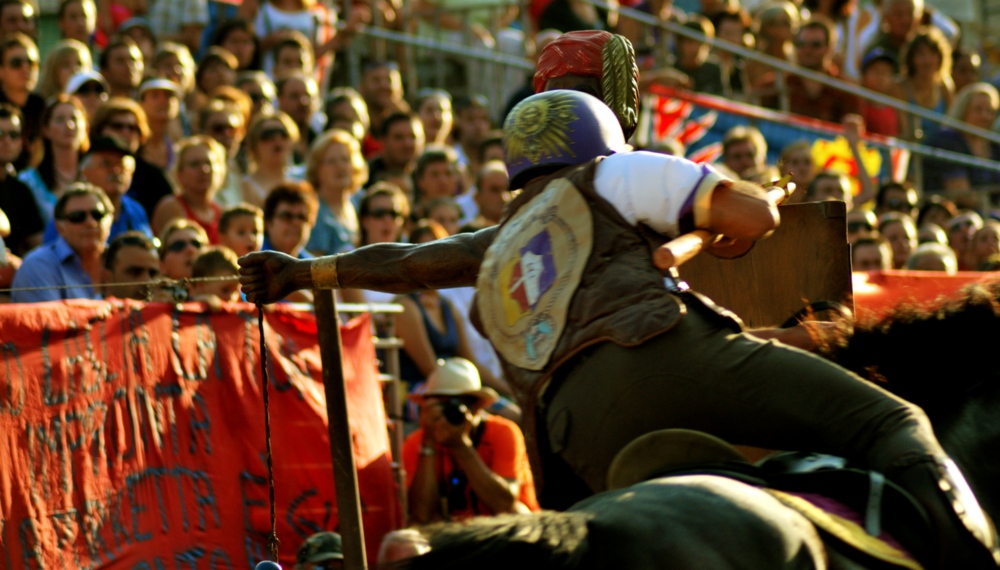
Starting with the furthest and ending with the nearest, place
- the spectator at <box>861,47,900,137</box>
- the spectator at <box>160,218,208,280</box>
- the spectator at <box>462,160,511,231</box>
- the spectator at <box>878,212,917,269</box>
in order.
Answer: the spectator at <box>861,47,900,137</box> → the spectator at <box>878,212,917,269</box> → the spectator at <box>462,160,511,231</box> → the spectator at <box>160,218,208,280</box>

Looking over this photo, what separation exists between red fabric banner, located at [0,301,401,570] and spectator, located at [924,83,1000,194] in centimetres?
789

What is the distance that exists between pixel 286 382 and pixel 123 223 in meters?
1.60

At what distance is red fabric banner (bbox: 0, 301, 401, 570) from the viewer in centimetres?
535

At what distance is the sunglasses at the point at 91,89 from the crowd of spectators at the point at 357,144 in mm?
31

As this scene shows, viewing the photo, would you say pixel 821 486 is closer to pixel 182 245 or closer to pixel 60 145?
pixel 182 245

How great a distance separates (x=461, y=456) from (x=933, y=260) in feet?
12.3

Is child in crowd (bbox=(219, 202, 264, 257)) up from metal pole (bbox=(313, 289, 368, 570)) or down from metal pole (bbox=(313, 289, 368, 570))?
up

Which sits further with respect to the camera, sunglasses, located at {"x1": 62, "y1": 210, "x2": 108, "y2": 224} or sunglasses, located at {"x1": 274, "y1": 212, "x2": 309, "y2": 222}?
sunglasses, located at {"x1": 274, "y1": 212, "x2": 309, "y2": 222}

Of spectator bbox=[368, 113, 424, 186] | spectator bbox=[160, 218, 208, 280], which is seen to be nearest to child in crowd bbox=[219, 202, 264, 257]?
spectator bbox=[160, 218, 208, 280]

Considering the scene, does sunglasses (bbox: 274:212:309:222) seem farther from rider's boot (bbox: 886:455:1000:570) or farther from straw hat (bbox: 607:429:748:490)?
rider's boot (bbox: 886:455:1000:570)

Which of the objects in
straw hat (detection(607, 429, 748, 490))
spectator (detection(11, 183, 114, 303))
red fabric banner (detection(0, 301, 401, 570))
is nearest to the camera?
straw hat (detection(607, 429, 748, 490))

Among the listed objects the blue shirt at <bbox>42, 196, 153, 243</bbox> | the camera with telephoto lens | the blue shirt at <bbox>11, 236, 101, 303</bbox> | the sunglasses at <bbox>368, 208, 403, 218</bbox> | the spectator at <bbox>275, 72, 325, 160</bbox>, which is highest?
the spectator at <bbox>275, 72, 325, 160</bbox>

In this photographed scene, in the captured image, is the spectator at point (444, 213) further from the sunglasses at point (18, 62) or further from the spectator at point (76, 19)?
the spectator at point (76, 19)

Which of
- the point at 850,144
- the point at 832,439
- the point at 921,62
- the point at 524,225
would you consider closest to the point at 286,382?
the point at 524,225
